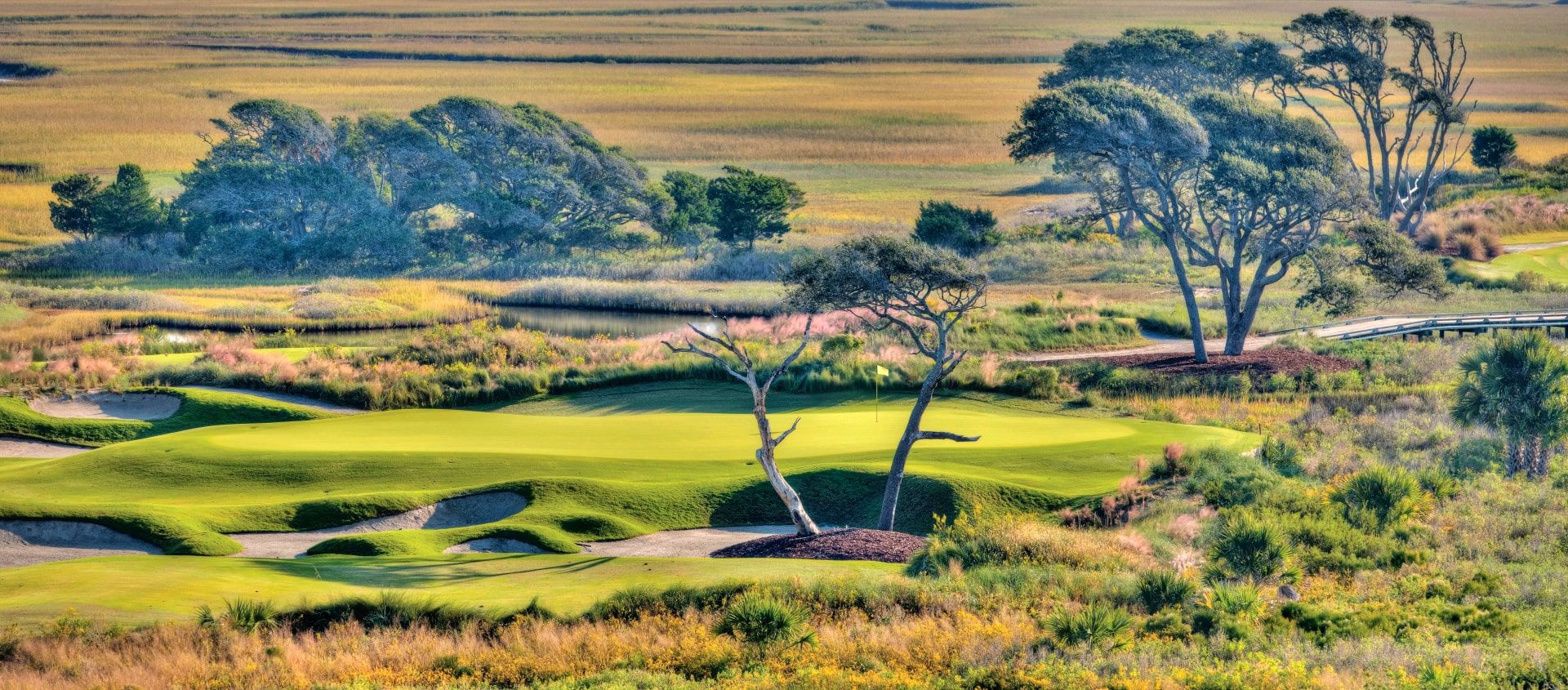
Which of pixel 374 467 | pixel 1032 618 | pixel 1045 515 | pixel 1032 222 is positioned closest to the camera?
pixel 1032 618

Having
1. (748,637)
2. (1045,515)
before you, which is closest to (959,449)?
(1045,515)

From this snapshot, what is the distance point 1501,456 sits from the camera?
2842 centimetres

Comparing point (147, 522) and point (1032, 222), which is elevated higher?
point (1032, 222)

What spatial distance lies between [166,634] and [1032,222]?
210 ft

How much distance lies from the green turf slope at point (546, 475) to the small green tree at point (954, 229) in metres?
29.7

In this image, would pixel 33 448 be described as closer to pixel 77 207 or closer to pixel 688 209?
pixel 77 207

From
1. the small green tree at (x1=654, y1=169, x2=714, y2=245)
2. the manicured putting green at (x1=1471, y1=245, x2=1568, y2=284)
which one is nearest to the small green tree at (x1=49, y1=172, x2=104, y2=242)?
the small green tree at (x1=654, y1=169, x2=714, y2=245)

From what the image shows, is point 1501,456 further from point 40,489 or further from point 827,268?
point 40,489

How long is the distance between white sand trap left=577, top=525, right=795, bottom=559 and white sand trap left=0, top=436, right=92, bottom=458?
44.6ft

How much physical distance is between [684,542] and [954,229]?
3805 centimetres

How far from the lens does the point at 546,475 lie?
86.9 ft

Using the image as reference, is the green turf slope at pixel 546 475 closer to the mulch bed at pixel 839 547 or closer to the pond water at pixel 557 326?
the mulch bed at pixel 839 547

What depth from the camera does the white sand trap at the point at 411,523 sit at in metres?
23.6

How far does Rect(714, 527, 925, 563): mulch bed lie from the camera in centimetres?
2125
